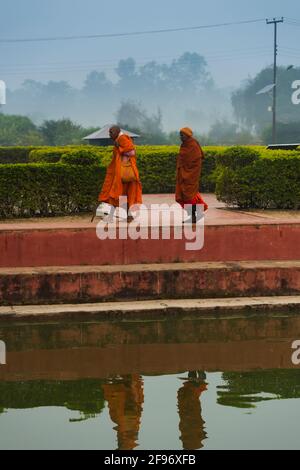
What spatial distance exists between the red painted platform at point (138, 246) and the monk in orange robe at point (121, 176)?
1.04m

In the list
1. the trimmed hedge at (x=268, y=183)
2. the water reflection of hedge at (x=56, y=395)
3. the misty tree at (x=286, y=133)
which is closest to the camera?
the water reflection of hedge at (x=56, y=395)

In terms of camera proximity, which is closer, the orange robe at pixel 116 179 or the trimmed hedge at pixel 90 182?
the orange robe at pixel 116 179

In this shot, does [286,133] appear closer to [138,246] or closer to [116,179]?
[116,179]

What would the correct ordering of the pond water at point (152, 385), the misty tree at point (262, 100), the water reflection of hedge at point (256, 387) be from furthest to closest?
the misty tree at point (262, 100), the water reflection of hedge at point (256, 387), the pond water at point (152, 385)

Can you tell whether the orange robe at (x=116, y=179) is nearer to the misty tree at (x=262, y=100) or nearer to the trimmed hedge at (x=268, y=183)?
the trimmed hedge at (x=268, y=183)

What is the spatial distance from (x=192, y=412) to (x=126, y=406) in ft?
1.47

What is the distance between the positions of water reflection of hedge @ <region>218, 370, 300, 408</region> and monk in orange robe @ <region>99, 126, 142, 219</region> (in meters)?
4.72

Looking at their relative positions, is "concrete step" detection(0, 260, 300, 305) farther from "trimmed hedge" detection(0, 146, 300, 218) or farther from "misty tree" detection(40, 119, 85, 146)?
"misty tree" detection(40, 119, 85, 146)

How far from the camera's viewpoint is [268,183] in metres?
15.2

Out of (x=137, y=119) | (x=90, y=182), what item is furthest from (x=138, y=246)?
(x=137, y=119)

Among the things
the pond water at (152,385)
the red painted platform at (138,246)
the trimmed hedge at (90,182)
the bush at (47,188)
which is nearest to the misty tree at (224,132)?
the trimmed hedge at (90,182)

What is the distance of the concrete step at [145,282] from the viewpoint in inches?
415

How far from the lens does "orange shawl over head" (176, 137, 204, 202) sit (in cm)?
1224
